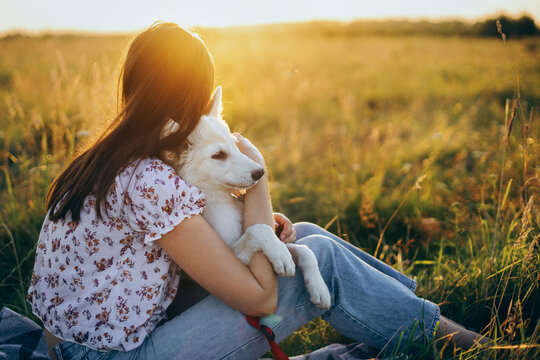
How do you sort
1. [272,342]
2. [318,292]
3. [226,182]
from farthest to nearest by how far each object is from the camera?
1. [226,182]
2. [318,292]
3. [272,342]

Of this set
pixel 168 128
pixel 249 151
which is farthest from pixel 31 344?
pixel 249 151

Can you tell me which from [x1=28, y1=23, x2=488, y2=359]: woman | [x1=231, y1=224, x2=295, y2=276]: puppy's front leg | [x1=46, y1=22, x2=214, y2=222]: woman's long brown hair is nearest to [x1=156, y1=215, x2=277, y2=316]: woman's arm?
[x1=28, y1=23, x2=488, y2=359]: woman

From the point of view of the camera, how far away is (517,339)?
188cm

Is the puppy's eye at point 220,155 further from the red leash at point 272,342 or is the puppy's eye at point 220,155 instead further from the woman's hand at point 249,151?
Result: the red leash at point 272,342

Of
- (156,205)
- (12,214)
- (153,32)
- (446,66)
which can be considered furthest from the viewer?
(446,66)

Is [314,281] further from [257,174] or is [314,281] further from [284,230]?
[257,174]

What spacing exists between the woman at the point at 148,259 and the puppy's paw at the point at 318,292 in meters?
0.07

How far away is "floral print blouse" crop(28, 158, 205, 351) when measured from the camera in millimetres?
1353

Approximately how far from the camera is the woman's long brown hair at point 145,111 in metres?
1.40

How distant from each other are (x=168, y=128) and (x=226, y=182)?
393 millimetres

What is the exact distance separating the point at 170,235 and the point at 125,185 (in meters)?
0.24

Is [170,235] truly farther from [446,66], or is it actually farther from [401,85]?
[446,66]

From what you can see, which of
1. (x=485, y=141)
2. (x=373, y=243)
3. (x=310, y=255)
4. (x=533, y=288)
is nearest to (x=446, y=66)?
(x=485, y=141)

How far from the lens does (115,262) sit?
1427mm
